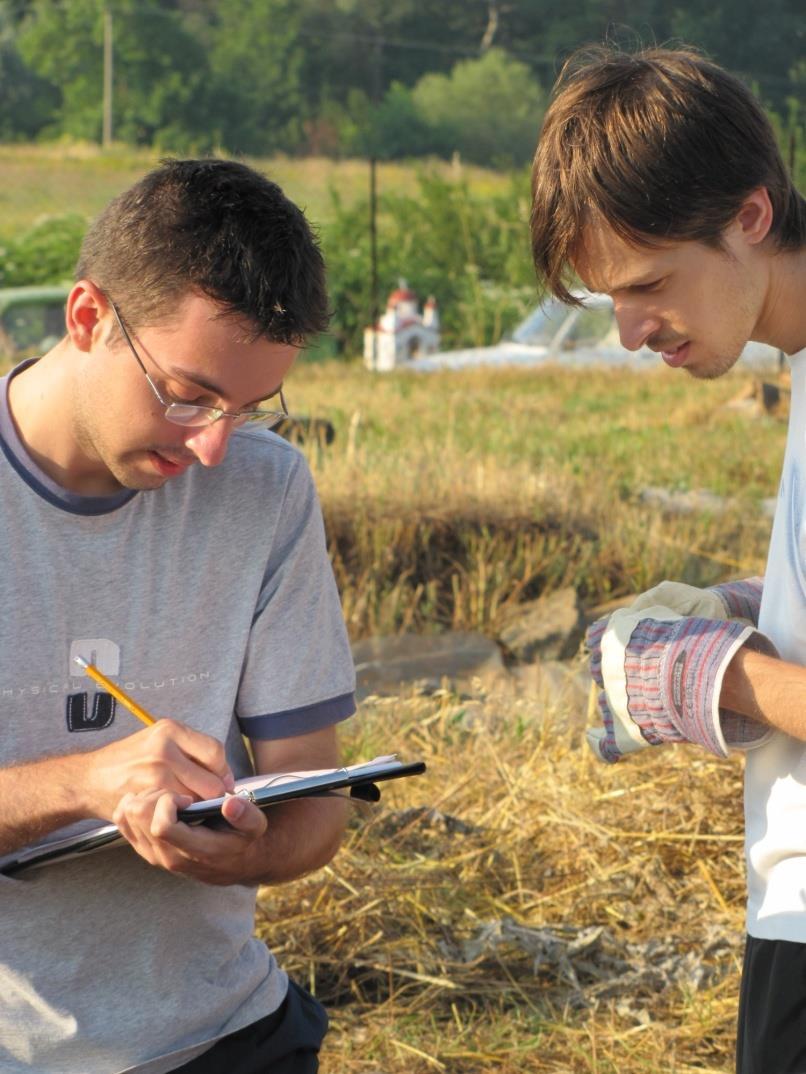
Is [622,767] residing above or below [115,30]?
below

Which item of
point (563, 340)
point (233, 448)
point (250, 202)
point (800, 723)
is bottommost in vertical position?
point (563, 340)

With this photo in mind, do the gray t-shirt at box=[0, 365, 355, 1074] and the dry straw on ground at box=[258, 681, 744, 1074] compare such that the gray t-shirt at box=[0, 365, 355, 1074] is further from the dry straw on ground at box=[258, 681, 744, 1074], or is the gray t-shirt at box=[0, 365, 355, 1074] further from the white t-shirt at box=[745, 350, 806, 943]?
the dry straw on ground at box=[258, 681, 744, 1074]

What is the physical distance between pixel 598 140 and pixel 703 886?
214cm

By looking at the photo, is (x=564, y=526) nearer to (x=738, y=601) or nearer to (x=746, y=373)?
(x=738, y=601)

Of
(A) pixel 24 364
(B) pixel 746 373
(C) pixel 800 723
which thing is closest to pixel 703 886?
(C) pixel 800 723

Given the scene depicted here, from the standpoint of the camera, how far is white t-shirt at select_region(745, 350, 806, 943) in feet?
6.24

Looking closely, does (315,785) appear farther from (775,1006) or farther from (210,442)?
(775,1006)

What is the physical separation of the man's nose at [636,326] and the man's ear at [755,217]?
0.15 metres

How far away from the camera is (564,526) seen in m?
6.88

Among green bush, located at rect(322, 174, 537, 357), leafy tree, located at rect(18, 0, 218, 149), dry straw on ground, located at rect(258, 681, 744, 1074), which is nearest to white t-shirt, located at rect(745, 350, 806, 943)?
dry straw on ground, located at rect(258, 681, 744, 1074)

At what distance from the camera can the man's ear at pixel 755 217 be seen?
75.2 inches

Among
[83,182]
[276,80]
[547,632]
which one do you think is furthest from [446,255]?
[276,80]

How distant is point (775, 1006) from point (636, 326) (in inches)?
34.4

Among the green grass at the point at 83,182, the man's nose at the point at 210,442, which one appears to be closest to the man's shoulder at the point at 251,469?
the man's nose at the point at 210,442
